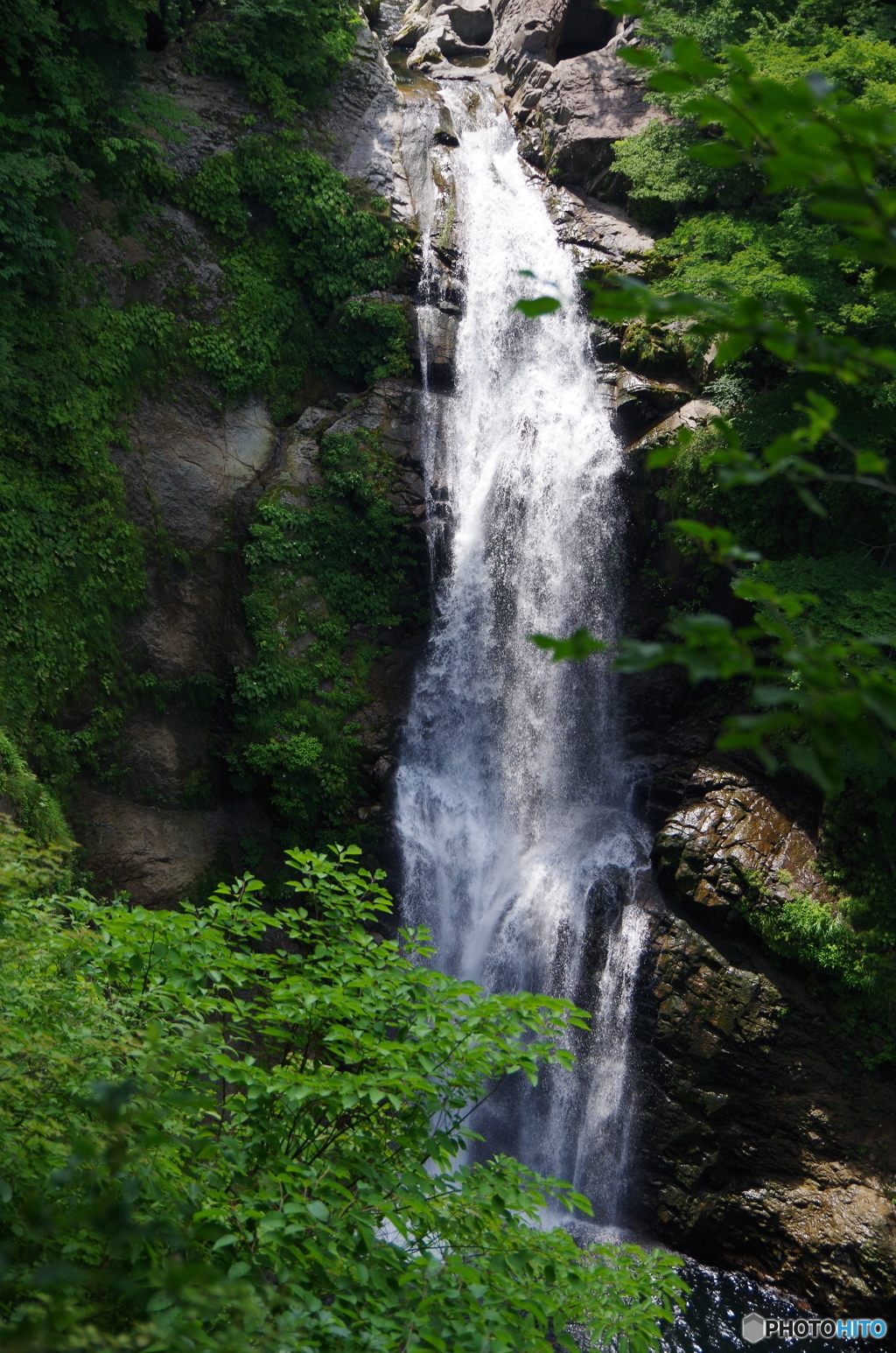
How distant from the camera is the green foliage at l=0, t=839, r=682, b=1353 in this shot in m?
2.42

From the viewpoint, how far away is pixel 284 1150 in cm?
333

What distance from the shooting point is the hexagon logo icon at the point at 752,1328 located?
8.51 metres

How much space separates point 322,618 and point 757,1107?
8378 millimetres

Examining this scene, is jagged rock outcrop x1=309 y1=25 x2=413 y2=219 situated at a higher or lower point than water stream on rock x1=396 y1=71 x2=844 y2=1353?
higher

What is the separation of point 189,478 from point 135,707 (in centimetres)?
337

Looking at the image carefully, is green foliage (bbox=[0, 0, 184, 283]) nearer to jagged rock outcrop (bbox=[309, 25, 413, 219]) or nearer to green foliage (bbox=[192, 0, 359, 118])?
green foliage (bbox=[192, 0, 359, 118])

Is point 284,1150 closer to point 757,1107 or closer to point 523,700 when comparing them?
point 757,1107

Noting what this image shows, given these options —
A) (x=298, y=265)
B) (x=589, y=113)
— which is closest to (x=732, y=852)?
(x=298, y=265)

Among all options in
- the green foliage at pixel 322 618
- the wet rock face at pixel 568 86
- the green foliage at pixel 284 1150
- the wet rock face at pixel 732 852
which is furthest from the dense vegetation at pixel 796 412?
the green foliage at pixel 322 618

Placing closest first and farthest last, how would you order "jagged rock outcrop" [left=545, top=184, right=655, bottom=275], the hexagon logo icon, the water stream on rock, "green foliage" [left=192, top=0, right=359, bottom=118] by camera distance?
the hexagon logo icon < the water stream on rock < "green foliage" [left=192, top=0, right=359, bottom=118] < "jagged rock outcrop" [left=545, top=184, right=655, bottom=275]

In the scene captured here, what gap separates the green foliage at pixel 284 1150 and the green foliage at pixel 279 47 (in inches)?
578

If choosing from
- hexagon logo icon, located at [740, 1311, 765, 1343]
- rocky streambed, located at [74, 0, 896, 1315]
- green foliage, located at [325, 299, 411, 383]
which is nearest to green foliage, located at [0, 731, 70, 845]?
rocky streambed, located at [74, 0, 896, 1315]

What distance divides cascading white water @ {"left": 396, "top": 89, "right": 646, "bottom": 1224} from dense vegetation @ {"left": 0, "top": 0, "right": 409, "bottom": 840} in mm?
1987

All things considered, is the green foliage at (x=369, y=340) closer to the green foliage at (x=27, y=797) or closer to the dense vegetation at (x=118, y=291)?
the dense vegetation at (x=118, y=291)
